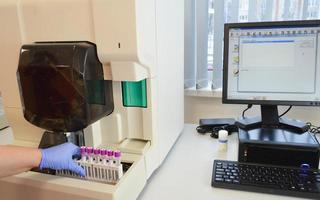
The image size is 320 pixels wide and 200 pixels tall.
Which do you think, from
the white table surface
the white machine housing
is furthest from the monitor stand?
the white machine housing

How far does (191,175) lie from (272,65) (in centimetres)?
53

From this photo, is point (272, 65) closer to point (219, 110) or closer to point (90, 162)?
point (219, 110)

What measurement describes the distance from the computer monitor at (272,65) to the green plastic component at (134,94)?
41 centimetres

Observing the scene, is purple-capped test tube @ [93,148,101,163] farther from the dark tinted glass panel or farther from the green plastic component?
the green plastic component

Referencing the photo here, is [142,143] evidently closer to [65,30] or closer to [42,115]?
[42,115]

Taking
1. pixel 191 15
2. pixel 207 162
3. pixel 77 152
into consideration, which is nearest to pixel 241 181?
pixel 207 162

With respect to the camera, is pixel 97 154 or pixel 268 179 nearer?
pixel 97 154

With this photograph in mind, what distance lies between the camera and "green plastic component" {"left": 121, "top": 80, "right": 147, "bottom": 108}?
0.86 m

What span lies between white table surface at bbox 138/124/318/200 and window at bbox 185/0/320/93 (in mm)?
392

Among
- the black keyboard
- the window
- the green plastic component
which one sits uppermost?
the window

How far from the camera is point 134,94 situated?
2.85 feet

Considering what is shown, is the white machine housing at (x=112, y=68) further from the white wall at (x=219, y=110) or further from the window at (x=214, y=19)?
the white wall at (x=219, y=110)

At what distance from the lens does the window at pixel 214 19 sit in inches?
51.1

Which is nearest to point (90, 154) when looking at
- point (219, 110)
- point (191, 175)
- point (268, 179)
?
point (191, 175)
